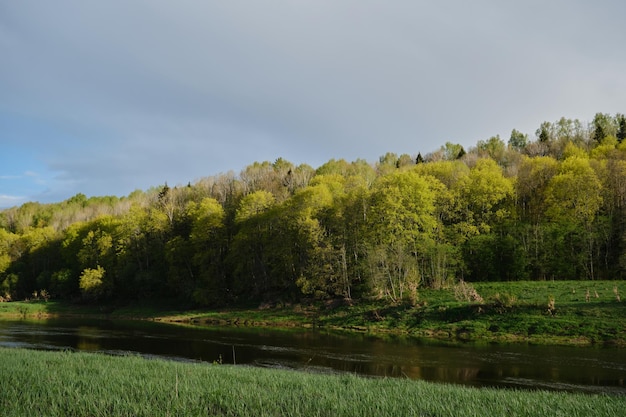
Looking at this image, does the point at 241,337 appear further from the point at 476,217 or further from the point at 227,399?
the point at 476,217

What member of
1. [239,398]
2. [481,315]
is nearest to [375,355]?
[481,315]

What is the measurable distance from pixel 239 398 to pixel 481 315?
37.1 m

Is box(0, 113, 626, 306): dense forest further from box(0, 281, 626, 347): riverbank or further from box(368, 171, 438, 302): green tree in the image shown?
box(0, 281, 626, 347): riverbank

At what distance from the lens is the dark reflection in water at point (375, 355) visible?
1029 inches

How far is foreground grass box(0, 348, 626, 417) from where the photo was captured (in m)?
11.8

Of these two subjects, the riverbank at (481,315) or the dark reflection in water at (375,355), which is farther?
the riverbank at (481,315)

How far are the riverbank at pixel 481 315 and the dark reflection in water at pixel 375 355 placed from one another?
3849 mm

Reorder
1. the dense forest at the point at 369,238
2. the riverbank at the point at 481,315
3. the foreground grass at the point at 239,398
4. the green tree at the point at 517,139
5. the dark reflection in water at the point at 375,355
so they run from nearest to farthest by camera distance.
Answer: the foreground grass at the point at 239,398
the dark reflection in water at the point at 375,355
the riverbank at the point at 481,315
the dense forest at the point at 369,238
the green tree at the point at 517,139

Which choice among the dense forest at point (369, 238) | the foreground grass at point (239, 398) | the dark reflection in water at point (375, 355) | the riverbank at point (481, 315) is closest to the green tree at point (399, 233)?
the dense forest at point (369, 238)

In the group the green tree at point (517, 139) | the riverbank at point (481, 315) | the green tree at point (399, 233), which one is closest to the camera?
the riverbank at point (481, 315)

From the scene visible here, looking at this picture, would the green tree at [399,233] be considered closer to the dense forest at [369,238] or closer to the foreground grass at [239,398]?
the dense forest at [369,238]

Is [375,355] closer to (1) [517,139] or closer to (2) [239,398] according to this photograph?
(2) [239,398]

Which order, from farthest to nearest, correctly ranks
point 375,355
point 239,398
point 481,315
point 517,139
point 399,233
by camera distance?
1. point 517,139
2. point 399,233
3. point 481,315
4. point 375,355
5. point 239,398

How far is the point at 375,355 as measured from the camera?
112ft
